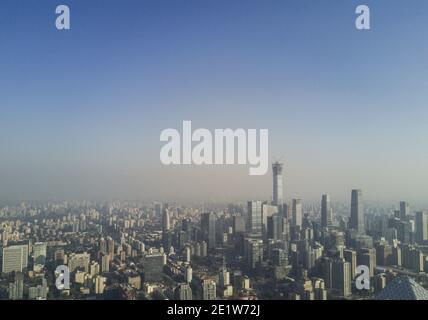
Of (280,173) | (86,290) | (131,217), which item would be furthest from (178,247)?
(280,173)

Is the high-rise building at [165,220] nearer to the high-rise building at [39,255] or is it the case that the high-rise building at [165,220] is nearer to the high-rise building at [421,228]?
the high-rise building at [39,255]

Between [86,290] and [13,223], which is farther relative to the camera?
[13,223]

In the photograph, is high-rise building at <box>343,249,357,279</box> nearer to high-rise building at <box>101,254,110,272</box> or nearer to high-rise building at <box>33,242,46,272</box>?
high-rise building at <box>101,254,110,272</box>

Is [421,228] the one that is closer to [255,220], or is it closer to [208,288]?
[255,220]

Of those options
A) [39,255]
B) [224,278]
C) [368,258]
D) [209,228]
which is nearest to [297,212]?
[368,258]
